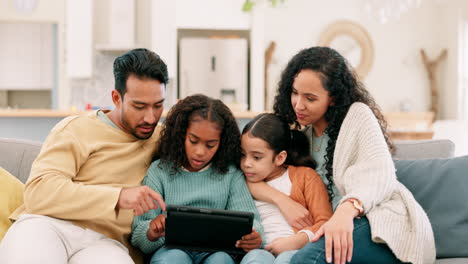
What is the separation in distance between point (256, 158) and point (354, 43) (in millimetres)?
5821

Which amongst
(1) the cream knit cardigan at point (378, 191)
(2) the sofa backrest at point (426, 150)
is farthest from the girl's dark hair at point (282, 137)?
(2) the sofa backrest at point (426, 150)

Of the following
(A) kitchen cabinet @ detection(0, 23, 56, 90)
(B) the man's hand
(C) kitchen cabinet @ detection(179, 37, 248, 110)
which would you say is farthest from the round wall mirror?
(B) the man's hand

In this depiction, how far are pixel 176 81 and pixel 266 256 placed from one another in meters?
4.64

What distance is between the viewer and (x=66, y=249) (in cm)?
150

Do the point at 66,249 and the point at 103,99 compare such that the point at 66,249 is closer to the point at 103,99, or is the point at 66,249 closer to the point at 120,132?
the point at 120,132

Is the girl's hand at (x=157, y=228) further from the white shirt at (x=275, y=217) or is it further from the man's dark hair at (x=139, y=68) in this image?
the man's dark hair at (x=139, y=68)

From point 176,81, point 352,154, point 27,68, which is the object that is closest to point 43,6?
point 27,68

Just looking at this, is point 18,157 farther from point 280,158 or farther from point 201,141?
point 280,158

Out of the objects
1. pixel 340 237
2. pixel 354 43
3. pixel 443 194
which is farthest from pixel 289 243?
pixel 354 43

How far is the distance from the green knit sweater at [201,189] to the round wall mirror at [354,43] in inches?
224

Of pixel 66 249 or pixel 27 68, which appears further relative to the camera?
pixel 27 68

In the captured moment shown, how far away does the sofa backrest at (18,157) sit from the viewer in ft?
6.38

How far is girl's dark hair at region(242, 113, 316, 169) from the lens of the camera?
70.4 inches

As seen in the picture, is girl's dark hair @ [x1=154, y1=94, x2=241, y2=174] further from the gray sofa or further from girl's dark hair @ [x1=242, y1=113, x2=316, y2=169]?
the gray sofa
